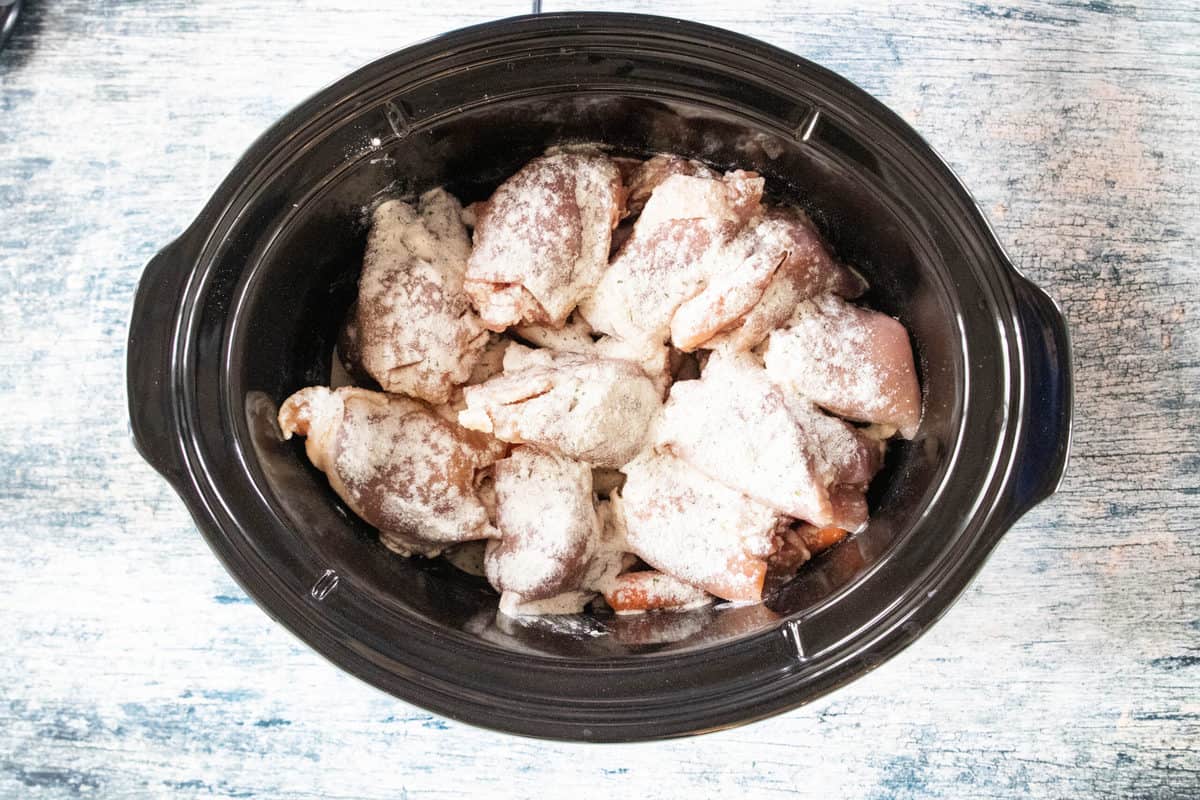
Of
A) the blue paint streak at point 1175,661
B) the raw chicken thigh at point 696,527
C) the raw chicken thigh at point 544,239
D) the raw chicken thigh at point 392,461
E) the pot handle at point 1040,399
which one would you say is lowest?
the raw chicken thigh at point 392,461

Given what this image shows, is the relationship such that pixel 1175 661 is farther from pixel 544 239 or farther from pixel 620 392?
pixel 544 239

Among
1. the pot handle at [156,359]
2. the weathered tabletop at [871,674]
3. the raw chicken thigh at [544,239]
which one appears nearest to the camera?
the pot handle at [156,359]

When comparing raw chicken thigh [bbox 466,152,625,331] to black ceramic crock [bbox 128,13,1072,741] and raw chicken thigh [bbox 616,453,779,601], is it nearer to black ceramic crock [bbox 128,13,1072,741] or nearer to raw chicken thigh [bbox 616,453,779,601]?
black ceramic crock [bbox 128,13,1072,741]

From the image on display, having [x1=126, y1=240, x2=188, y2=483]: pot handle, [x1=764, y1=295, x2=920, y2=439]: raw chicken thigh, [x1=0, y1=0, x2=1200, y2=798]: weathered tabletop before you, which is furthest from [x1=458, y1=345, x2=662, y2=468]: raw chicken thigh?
[x1=0, y1=0, x2=1200, y2=798]: weathered tabletop

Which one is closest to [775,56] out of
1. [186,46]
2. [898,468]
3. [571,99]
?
[571,99]

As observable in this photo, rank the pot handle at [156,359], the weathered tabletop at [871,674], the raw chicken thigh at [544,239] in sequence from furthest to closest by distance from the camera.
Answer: the weathered tabletop at [871,674] → the raw chicken thigh at [544,239] → the pot handle at [156,359]

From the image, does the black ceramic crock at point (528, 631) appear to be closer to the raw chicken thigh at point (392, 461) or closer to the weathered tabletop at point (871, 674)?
the raw chicken thigh at point (392, 461)

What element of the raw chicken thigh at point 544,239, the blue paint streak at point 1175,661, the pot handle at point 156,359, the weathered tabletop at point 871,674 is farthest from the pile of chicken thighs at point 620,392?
the blue paint streak at point 1175,661
